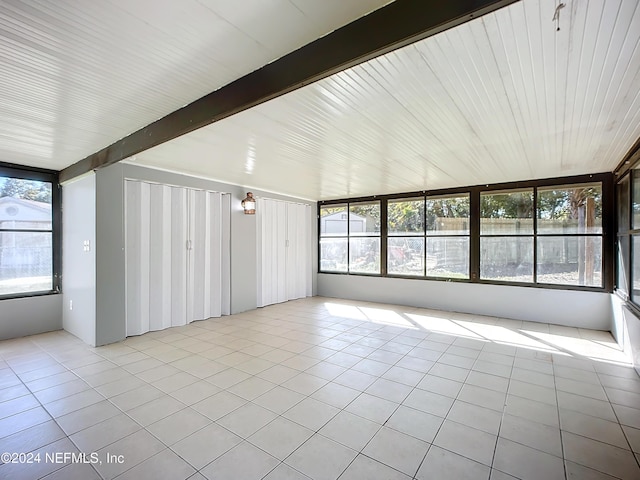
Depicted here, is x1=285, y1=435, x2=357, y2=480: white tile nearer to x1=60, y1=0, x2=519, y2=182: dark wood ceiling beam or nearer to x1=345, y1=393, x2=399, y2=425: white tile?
x1=345, y1=393, x2=399, y2=425: white tile

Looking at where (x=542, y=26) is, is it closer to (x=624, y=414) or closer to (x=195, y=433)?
(x=624, y=414)

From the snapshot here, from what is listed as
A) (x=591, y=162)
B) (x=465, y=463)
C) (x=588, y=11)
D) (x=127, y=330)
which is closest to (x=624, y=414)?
(x=465, y=463)

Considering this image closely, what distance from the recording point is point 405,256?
22.0 feet

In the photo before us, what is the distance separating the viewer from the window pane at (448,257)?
598 centimetres

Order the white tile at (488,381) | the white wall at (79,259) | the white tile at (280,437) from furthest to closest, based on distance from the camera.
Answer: the white wall at (79,259) < the white tile at (488,381) < the white tile at (280,437)

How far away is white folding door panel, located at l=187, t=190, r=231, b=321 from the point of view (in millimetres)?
5102

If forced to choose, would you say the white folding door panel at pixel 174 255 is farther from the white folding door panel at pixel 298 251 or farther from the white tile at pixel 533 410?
the white tile at pixel 533 410

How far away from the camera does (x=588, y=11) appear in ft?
4.76

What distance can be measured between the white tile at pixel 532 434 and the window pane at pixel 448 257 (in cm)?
388

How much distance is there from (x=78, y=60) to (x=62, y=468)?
2514mm

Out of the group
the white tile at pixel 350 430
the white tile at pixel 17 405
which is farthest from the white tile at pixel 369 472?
the white tile at pixel 17 405

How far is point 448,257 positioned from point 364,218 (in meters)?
2.14

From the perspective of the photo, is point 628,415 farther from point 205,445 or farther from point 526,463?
point 205,445

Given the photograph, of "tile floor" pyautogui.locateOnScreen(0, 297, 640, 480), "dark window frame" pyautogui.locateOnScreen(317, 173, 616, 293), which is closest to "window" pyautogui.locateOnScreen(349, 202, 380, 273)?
"dark window frame" pyautogui.locateOnScreen(317, 173, 616, 293)
